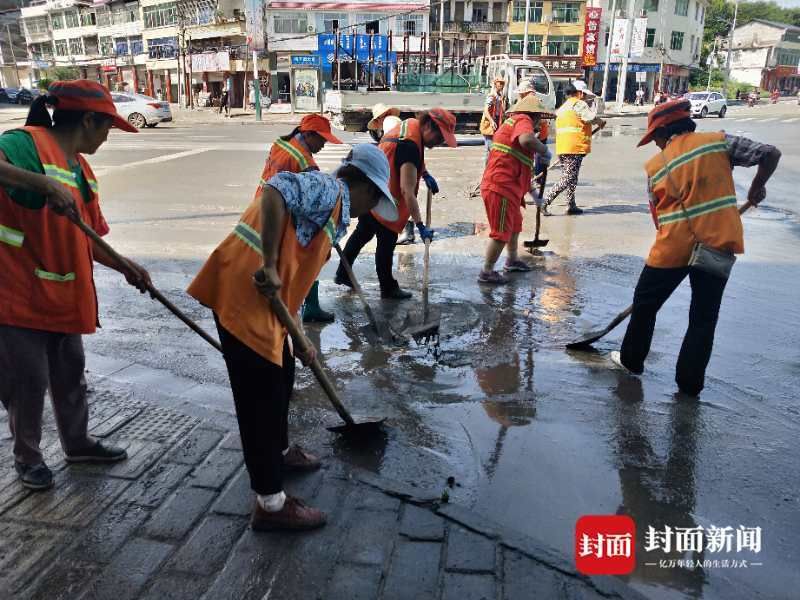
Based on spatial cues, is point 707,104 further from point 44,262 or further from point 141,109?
point 44,262

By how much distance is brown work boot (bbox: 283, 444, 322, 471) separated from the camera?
2.88 meters

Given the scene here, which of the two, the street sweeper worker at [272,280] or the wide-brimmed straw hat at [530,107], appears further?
the wide-brimmed straw hat at [530,107]

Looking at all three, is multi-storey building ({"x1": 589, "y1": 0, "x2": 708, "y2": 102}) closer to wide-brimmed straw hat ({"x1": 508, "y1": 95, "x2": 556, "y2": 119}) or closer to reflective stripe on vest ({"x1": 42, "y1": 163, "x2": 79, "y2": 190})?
wide-brimmed straw hat ({"x1": 508, "y1": 95, "x2": 556, "y2": 119})

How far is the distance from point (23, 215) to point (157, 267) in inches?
158

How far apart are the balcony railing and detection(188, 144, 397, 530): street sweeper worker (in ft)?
157

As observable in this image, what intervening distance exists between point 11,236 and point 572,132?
759 centimetres

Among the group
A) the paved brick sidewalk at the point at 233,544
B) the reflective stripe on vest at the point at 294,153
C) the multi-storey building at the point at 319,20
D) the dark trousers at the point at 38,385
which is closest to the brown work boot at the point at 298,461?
the paved brick sidewalk at the point at 233,544

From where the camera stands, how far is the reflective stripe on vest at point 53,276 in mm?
2457

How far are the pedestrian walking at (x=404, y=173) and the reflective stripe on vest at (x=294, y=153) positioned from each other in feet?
3.51

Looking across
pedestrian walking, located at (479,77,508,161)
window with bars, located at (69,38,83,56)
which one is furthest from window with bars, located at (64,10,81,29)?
pedestrian walking, located at (479,77,508,161)

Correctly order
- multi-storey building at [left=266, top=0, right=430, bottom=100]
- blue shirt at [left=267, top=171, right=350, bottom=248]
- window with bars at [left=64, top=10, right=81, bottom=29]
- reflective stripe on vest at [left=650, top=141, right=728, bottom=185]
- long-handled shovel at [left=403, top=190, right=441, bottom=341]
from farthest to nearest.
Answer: window with bars at [left=64, top=10, right=81, bottom=29] → multi-storey building at [left=266, top=0, right=430, bottom=100] → long-handled shovel at [left=403, top=190, right=441, bottom=341] → reflective stripe on vest at [left=650, top=141, right=728, bottom=185] → blue shirt at [left=267, top=171, right=350, bottom=248]

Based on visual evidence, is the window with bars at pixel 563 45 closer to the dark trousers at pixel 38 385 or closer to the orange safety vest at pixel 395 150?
the orange safety vest at pixel 395 150

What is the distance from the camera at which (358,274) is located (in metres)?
6.23

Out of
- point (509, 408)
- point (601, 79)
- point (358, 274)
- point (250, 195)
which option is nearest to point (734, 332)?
point (509, 408)
